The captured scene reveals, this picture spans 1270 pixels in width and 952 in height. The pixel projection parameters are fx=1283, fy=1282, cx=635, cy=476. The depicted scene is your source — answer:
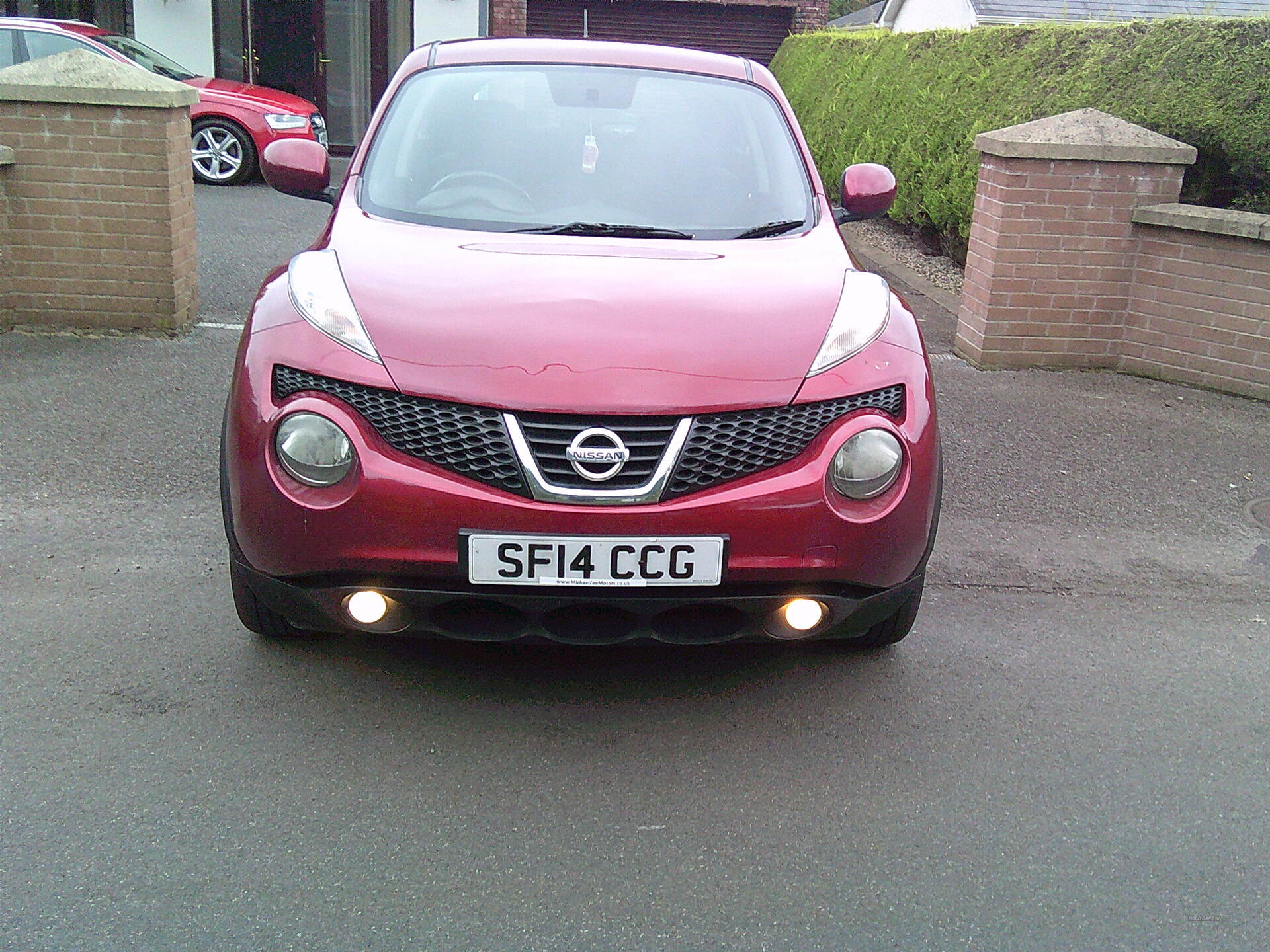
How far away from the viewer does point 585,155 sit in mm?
4184

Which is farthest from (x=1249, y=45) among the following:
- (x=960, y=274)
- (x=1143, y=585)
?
(x=1143, y=585)

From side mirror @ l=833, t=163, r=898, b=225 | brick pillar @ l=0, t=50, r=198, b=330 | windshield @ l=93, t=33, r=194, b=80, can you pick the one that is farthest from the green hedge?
windshield @ l=93, t=33, r=194, b=80

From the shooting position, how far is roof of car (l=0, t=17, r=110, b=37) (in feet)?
42.7

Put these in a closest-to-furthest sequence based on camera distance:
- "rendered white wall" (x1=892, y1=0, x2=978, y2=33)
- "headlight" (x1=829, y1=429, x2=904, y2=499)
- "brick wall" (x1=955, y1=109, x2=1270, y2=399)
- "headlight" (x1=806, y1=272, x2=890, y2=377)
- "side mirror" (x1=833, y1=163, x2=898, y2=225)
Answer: "headlight" (x1=829, y1=429, x2=904, y2=499)
"headlight" (x1=806, y1=272, x2=890, y2=377)
"side mirror" (x1=833, y1=163, x2=898, y2=225)
"brick wall" (x1=955, y1=109, x2=1270, y2=399)
"rendered white wall" (x1=892, y1=0, x2=978, y2=33)

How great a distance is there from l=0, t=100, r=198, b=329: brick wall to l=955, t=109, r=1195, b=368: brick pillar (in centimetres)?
441

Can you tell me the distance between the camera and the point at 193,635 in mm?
3617

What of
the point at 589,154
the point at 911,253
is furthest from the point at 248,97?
the point at 589,154

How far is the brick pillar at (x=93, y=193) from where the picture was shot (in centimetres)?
657

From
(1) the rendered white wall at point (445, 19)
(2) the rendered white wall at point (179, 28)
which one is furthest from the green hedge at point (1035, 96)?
(2) the rendered white wall at point (179, 28)

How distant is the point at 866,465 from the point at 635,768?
0.90 meters

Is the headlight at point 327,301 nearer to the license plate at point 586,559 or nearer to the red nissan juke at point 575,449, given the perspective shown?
the red nissan juke at point 575,449

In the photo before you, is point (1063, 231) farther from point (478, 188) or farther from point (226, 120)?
point (226, 120)

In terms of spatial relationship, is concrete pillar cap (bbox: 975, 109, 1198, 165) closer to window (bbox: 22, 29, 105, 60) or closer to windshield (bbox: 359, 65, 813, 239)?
windshield (bbox: 359, 65, 813, 239)

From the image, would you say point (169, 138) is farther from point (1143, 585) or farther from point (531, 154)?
point (1143, 585)
